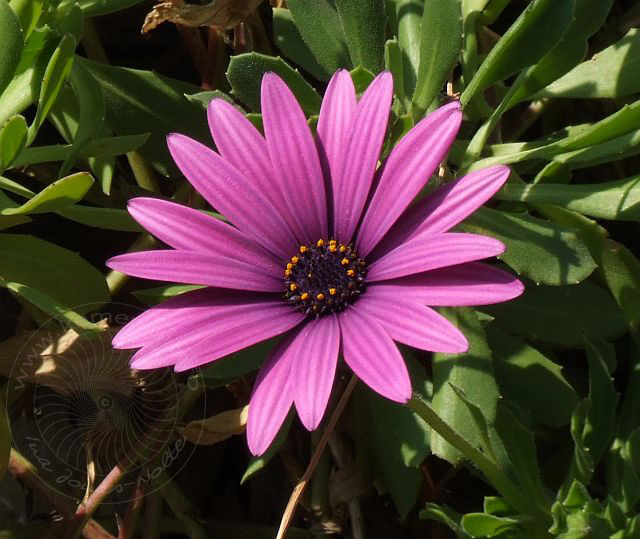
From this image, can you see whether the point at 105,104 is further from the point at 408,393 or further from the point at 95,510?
the point at 408,393

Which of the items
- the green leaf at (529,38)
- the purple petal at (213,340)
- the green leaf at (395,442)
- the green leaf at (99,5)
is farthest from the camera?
the green leaf at (99,5)

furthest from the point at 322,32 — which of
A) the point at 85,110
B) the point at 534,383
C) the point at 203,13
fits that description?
the point at 534,383

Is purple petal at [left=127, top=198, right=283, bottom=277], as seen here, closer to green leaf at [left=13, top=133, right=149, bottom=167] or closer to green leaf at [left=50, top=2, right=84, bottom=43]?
green leaf at [left=13, top=133, right=149, bottom=167]

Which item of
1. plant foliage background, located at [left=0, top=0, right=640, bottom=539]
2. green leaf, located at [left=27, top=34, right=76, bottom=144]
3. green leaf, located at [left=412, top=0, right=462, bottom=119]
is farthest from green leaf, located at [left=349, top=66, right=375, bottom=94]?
green leaf, located at [left=27, top=34, right=76, bottom=144]

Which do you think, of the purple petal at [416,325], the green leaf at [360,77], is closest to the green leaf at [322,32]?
the green leaf at [360,77]

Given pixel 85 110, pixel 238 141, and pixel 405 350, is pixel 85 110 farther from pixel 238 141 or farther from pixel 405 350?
pixel 405 350

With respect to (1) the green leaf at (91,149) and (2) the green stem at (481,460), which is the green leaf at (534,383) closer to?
(2) the green stem at (481,460)
